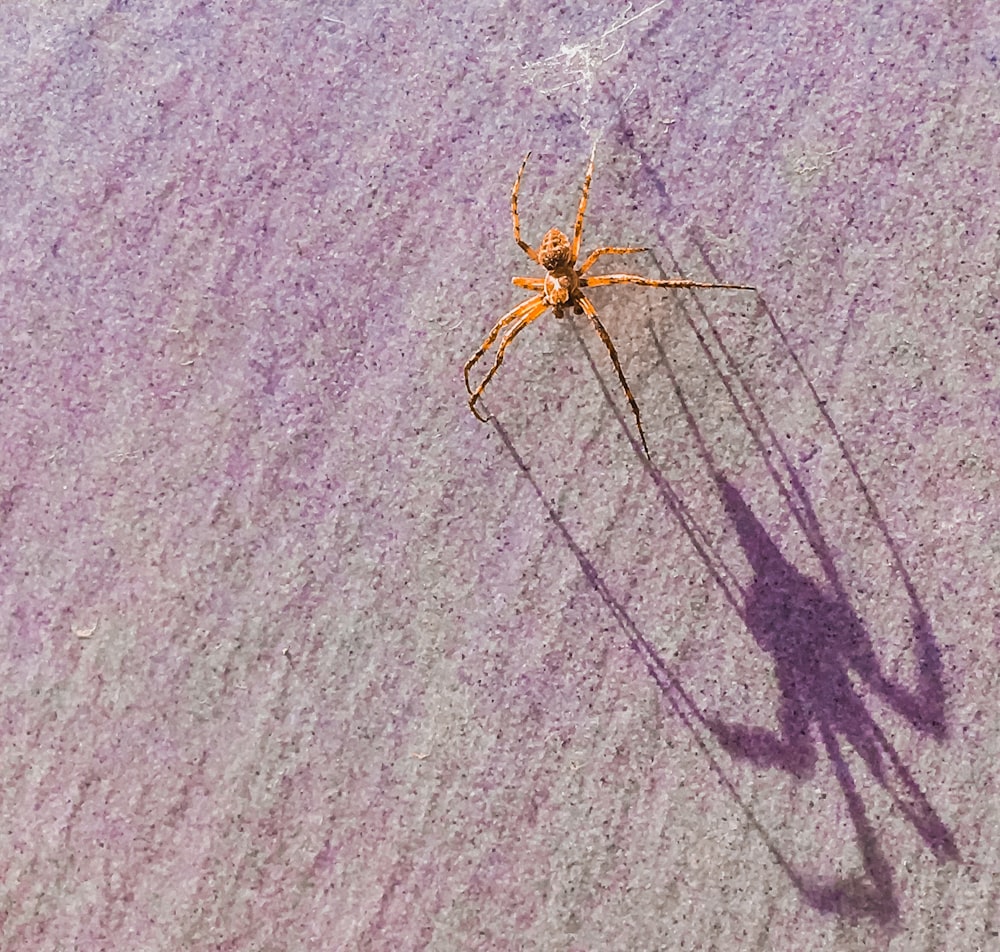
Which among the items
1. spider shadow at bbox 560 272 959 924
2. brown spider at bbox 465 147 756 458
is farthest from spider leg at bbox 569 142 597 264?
spider shadow at bbox 560 272 959 924

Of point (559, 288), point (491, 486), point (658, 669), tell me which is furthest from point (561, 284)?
point (658, 669)

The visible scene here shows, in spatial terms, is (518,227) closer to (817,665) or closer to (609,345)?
(609,345)

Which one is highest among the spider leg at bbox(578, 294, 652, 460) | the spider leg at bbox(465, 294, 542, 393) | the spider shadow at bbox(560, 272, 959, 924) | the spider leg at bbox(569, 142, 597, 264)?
the spider leg at bbox(569, 142, 597, 264)

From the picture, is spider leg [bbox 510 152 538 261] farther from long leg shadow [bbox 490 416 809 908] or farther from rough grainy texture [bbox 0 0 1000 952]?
long leg shadow [bbox 490 416 809 908]

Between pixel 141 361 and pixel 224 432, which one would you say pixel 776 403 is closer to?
pixel 224 432

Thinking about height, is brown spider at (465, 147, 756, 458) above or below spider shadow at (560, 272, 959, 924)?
above

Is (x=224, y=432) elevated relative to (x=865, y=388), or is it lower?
elevated

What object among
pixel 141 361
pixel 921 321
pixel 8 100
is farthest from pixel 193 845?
pixel 921 321

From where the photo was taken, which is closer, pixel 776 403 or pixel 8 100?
pixel 776 403

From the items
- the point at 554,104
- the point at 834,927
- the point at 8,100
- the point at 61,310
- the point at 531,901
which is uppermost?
the point at 8,100
